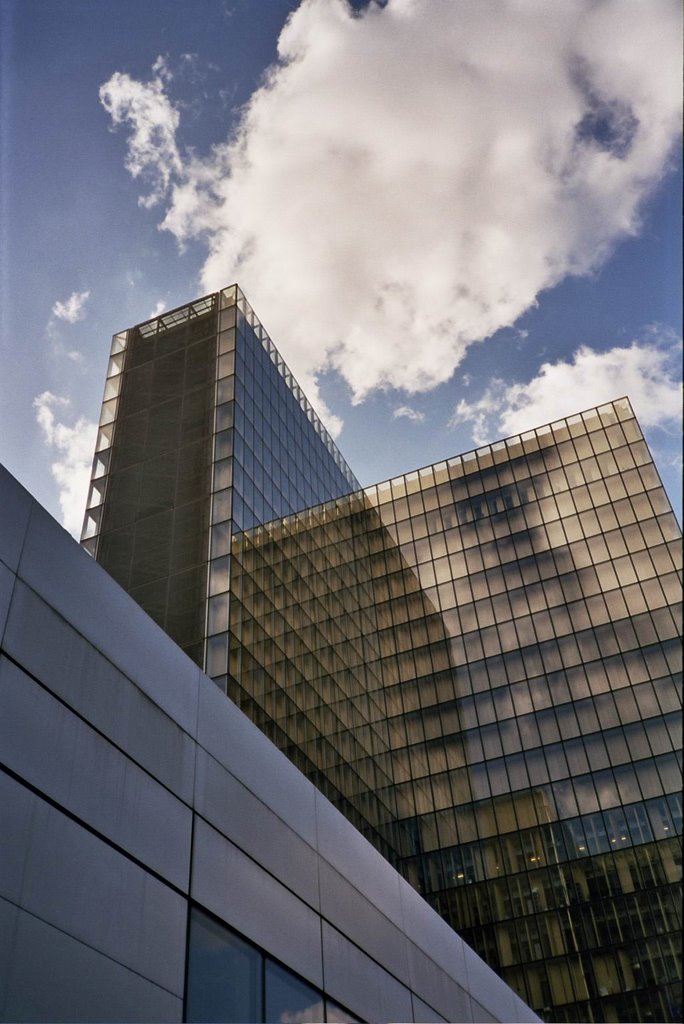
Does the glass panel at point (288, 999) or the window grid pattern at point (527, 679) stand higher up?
the window grid pattern at point (527, 679)

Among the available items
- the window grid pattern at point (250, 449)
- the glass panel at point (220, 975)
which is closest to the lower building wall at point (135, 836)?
the glass panel at point (220, 975)

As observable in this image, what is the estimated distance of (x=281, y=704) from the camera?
141 feet

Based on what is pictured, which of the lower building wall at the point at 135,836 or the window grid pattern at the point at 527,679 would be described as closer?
the lower building wall at the point at 135,836

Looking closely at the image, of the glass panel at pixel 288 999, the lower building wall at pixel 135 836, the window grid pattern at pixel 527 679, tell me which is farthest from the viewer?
the window grid pattern at pixel 527 679

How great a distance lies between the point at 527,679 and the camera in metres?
62.2

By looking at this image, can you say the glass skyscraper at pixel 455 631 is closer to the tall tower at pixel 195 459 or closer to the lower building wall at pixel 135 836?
the tall tower at pixel 195 459

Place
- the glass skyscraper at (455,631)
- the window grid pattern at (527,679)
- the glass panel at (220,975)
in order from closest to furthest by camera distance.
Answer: the glass panel at (220,975) → the glass skyscraper at (455,631) → the window grid pattern at (527,679)

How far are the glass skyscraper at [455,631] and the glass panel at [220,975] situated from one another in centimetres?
2411

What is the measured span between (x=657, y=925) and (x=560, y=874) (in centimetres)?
602

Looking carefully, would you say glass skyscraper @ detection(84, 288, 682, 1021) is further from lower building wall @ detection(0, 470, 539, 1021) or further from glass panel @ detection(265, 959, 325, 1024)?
glass panel @ detection(265, 959, 325, 1024)

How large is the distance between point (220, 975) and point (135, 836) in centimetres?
290

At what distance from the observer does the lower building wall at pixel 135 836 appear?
10.6 metres

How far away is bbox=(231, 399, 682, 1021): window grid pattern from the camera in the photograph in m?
50.7

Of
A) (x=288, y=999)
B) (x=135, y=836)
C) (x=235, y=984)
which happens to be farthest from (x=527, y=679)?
(x=135, y=836)
